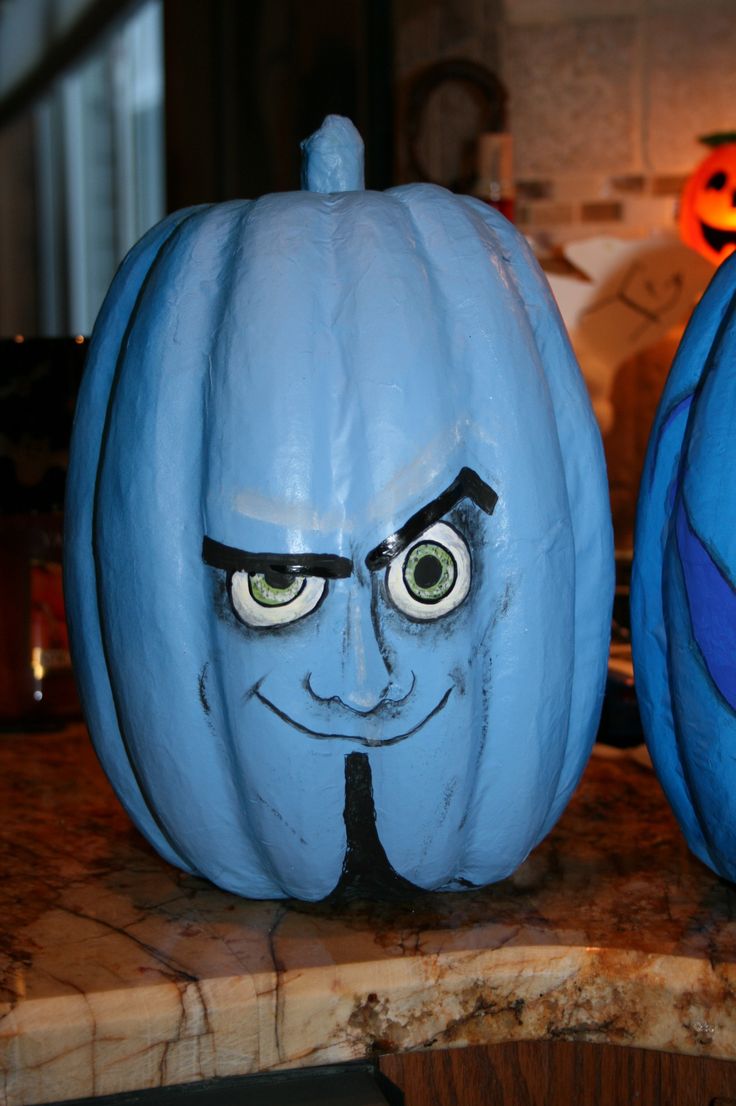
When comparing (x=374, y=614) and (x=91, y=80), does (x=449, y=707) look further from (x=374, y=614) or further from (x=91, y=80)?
(x=91, y=80)

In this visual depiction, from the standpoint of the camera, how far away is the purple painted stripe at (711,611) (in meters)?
0.73

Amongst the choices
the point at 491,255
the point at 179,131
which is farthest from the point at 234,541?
the point at 179,131

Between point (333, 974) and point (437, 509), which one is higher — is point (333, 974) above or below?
below

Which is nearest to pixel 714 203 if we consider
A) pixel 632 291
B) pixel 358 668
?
pixel 632 291

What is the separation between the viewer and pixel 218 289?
75 cm

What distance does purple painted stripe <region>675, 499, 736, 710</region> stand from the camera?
0.73m

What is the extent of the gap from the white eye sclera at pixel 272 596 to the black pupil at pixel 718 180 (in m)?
1.89

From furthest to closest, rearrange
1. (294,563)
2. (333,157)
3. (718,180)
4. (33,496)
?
(718,180), (33,496), (333,157), (294,563)

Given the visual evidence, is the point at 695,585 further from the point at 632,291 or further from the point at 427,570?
the point at 632,291

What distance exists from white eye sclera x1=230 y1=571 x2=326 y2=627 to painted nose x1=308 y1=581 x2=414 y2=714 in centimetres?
1

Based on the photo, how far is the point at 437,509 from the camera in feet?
2.33

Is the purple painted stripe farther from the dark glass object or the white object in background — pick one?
the white object in background

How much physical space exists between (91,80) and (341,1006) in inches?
202

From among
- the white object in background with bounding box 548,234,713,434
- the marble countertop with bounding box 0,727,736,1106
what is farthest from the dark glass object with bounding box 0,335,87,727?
the white object in background with bounding box 548,234,713,434
